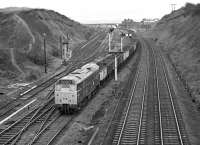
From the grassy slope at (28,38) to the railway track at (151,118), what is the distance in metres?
22.8

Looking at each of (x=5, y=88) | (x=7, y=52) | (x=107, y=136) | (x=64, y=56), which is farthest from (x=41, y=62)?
(x=107, y=136)

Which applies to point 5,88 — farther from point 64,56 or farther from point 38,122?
point 64,56

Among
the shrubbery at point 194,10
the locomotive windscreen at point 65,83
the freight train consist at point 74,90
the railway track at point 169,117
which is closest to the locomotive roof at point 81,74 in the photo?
the freight train consist at point 74,90

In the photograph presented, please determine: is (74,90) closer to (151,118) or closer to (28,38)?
(151,118)

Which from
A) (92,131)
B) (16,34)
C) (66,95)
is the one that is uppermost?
(16,34)

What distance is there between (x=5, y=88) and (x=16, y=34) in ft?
153

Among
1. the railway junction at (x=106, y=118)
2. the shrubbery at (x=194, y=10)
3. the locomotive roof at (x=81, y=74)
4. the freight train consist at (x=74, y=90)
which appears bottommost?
the railway junction at (x=106, y=118)

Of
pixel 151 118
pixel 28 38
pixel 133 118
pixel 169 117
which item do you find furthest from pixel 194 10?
pixel 133 118

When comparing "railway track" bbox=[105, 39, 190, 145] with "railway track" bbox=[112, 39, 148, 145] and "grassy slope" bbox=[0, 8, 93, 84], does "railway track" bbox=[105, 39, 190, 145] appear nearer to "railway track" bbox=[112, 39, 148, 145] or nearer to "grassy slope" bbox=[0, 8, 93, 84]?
"railway track" bbox=[112, 39, 148, 145]

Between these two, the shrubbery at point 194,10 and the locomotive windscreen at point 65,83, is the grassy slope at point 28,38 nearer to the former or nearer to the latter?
the locomotive windscreen at point 65,83

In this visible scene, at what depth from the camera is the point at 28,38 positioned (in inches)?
3632

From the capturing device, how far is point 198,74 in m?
Result: 56.0

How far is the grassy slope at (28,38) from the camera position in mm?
63688

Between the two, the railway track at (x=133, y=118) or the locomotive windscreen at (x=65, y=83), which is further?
the locomotive windscreen at (x=65, y=83)
